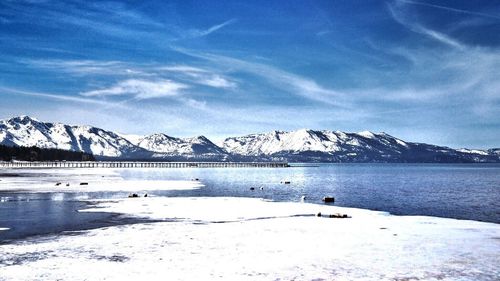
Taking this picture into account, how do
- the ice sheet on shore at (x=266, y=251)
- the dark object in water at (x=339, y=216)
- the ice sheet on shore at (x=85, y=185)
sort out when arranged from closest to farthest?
the ice sheet on shore at (x=266, y=251)
the dark object in water at (x=339, y=216)
the ice sheet on shore at (x=85, y=185)

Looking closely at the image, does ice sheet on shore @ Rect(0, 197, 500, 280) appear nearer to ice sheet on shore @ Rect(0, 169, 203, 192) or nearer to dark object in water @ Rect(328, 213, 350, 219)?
dark object in water @ Rect(328, 213, 350, 219)

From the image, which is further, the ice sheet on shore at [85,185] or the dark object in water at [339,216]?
the ice sheet on shore at [85,185]

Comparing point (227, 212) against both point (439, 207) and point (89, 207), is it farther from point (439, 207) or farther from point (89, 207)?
point (439, 207)

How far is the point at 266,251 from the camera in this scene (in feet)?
63.2

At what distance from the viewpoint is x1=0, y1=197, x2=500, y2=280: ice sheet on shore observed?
1540 cm

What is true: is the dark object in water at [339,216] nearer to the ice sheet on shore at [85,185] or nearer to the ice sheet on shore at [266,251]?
the ice sheet on shore at [266,251]

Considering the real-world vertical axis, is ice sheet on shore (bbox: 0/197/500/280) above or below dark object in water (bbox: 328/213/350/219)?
above

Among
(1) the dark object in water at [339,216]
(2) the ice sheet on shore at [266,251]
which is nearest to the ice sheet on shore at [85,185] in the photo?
(2) the ice sheet on shore at [266,251]

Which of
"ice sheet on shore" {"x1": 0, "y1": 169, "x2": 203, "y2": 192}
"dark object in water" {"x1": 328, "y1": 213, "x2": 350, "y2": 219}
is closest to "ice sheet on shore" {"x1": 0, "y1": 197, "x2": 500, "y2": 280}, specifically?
"dark object in water" {"x1": 328, "y1": 213, "x2": 350, "y2": 219}

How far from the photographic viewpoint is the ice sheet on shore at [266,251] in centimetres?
1540

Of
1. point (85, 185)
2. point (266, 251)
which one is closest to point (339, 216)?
point (266, 251)

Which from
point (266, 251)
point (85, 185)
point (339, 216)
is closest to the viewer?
point (266, 251)

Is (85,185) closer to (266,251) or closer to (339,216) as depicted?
(339,216)

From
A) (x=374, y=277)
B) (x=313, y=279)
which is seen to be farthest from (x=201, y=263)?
(x=374, y=277)
